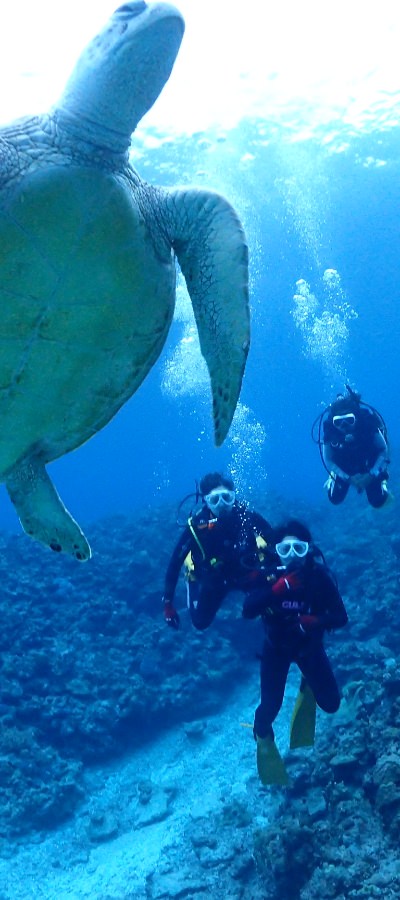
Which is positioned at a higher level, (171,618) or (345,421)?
(171,618)

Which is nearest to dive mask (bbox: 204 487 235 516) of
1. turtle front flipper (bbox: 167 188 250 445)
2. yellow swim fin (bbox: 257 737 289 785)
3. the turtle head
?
yellow swim fin (bbox: 257 737 289 785)

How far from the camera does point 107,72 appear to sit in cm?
242

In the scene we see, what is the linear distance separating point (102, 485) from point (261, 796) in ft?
413

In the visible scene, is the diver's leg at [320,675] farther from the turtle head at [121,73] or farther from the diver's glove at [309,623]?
the turtle head at [121,73]

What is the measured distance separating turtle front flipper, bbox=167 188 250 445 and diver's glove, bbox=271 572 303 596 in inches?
102

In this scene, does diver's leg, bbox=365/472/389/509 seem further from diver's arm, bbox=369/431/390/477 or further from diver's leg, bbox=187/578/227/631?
diver's leg, bbox=187/578/227/631

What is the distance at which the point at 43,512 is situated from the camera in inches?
149

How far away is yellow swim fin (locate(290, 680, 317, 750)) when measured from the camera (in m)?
5.50

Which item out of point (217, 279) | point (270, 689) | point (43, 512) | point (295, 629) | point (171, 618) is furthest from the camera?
point (171, 618)

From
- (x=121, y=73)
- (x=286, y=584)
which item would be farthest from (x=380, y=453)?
(x=121, y=73)

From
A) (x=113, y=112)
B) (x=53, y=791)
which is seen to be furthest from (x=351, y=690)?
(x=113, y=112)

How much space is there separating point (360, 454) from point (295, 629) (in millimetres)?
4141

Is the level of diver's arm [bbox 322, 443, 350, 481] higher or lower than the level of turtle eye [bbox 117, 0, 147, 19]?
lower

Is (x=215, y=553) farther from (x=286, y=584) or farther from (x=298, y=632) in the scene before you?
(x=298, y=632)
